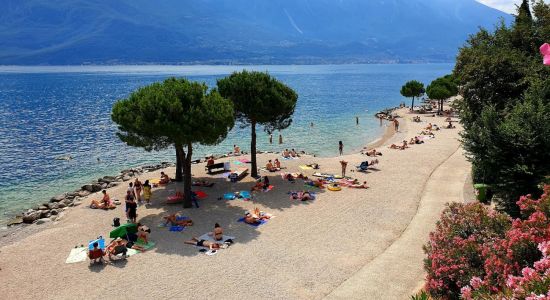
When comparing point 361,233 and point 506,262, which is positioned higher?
point 506,262

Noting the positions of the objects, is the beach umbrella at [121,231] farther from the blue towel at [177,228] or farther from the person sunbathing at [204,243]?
the person sunbathing at [204,243]

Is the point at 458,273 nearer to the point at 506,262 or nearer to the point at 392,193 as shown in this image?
the point at 506,262

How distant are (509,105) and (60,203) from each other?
27.8 metres

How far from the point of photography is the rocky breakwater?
25.1 m

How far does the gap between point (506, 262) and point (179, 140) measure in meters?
16.9

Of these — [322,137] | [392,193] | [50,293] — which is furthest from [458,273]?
[322,137]

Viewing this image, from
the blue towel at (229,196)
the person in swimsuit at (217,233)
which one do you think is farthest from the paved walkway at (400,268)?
the blue towel at (229,196)

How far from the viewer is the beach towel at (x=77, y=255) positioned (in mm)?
17891

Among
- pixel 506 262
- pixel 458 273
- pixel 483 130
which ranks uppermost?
pixel 483 130

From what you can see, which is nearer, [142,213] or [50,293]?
[50,293]

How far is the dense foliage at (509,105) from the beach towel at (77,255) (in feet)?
58.8

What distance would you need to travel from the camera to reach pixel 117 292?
1509 centimetres

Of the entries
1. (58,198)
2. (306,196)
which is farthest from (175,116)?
(58,198)

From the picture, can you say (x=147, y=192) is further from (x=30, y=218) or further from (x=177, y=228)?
(x=30, y=218)
